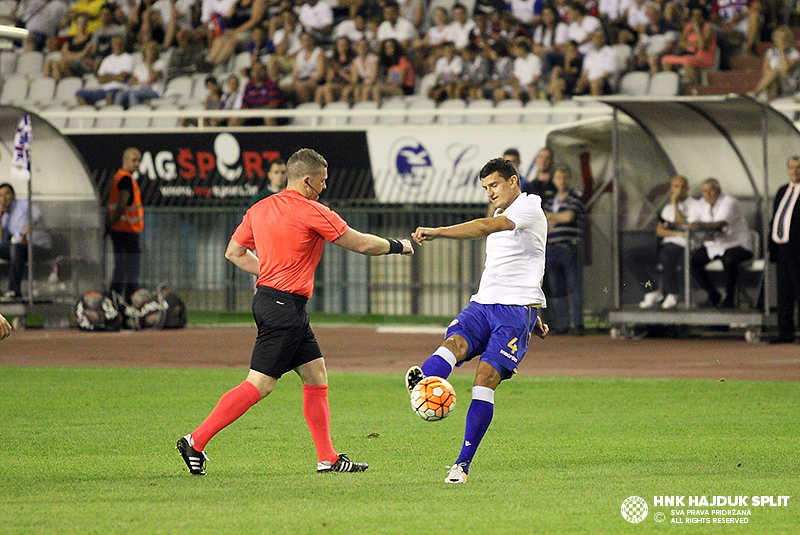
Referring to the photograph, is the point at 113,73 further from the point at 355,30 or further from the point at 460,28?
the point at 460,28

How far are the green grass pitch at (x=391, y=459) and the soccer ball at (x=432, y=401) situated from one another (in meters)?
0.45

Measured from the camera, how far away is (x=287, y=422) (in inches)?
427

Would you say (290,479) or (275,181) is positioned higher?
(275,181)

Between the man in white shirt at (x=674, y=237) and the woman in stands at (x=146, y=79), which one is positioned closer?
the man in white shirt at (x=674, y=237)

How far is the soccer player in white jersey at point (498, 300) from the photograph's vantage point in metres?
7.93

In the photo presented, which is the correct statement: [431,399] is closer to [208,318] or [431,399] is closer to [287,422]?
[287,422]

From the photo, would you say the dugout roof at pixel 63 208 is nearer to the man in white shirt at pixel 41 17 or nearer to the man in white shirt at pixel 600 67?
the man in white shirt at pixel 600 67

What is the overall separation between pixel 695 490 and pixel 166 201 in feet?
59.4

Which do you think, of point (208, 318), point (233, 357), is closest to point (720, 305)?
point (233, 357)

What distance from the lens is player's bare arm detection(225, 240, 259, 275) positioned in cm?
848

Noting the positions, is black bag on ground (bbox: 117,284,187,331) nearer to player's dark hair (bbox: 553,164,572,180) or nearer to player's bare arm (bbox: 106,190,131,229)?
player's bare arm (bbox: 106,190,131,229)

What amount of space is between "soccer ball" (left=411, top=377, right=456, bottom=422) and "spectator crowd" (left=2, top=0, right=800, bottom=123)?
50.0 ft

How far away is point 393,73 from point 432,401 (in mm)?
18090

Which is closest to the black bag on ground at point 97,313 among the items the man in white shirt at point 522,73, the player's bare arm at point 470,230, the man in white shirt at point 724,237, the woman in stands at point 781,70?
the man in white shirt at point 522,73
